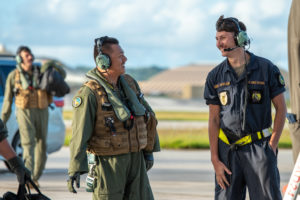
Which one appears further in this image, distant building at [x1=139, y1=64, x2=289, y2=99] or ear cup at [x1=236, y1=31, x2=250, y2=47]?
distant building at [x1=139, y1=64, x2=289, y2=99]

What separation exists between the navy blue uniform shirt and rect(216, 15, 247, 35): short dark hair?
24 cm

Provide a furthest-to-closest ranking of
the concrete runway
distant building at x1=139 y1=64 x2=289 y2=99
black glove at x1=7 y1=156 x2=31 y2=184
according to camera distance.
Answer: distant building at x1=139 y1=64 x2=289 y2=99 → the concrete runway → black glove at x1=7 y1=156 x2=31 y2=184

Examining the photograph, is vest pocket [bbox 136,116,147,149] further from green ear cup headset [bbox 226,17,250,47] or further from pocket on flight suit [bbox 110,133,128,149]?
green ear cup headset [bbox 226,17,250,47]

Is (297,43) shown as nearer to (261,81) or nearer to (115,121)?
(261,81)

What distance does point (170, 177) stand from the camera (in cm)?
1220

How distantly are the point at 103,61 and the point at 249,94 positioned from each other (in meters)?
1.06

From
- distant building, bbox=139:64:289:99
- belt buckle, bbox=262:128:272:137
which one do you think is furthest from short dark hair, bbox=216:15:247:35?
distant building, bbox=139:64:289:99

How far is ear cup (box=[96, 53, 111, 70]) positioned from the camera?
5.59 m

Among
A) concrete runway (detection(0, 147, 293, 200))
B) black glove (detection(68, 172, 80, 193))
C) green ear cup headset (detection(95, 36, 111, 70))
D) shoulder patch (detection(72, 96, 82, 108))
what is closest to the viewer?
black glove (detection(68, 172, 80, 193))

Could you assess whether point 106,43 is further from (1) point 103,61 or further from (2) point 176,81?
(2) point 176,81

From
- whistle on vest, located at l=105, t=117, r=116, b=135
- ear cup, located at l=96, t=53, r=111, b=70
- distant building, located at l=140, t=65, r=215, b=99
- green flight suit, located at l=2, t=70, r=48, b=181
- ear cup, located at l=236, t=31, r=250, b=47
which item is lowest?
distant building, located at l=140, t=65, r=215, b=99

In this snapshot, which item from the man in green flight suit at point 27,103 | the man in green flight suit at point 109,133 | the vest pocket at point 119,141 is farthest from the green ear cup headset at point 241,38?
the man in green flight suit at point 27,103

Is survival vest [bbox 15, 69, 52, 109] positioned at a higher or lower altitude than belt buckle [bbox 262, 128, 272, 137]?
higher

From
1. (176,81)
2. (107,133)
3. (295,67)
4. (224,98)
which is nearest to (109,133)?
(107,133)
